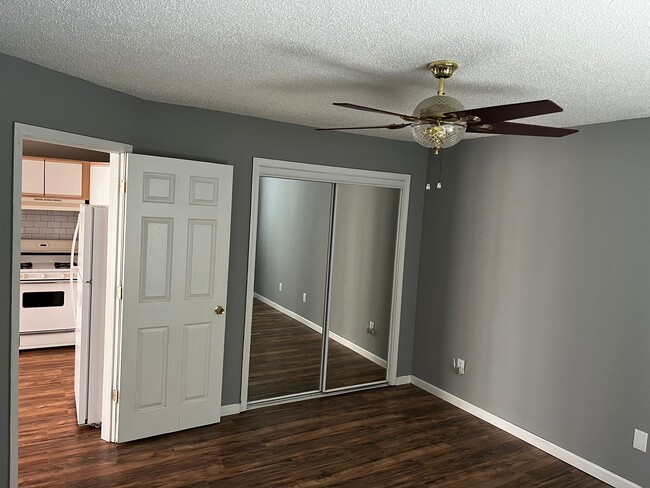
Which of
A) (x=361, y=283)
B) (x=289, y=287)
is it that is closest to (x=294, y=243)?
(x=289, y=287)

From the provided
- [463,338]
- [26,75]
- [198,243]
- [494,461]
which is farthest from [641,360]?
[26,75]

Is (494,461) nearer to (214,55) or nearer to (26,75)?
(214,55)

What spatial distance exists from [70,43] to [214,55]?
2.17 feet

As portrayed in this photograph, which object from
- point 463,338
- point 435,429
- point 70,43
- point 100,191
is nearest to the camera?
point 70,43

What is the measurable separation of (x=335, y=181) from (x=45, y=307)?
3.41 meters

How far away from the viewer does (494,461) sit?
12.0 feet

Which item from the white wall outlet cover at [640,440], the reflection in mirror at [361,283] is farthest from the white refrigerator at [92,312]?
the white wall outlet cover at [640,440]

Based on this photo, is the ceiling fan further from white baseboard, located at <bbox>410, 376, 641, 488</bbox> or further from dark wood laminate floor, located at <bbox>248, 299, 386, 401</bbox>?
white baseboard, located at <bbox>410, 376, 641, 488</bbox>

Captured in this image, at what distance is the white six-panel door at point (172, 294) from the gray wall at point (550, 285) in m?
2.14

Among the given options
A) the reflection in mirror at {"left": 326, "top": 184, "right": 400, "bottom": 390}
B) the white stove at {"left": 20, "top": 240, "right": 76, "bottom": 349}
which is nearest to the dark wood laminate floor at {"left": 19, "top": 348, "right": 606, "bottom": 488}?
the reflection in mirror at {"left": 326, "top": 184, "right": 400, "bottom": 390}

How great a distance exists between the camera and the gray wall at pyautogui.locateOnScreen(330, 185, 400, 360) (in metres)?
4.64

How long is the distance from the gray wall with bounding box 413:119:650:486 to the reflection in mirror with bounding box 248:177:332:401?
3.75ft

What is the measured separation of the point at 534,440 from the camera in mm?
3936

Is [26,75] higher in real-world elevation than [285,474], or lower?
higher
